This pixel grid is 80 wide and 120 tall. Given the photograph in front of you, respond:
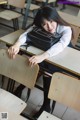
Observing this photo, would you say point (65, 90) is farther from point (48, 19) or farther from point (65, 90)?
point (48, 19)

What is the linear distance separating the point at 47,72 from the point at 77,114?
0.63 m

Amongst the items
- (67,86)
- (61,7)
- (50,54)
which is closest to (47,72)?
(50,54)

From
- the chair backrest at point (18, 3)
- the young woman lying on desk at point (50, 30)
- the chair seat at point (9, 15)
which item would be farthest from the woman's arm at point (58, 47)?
the chair backrest at point (18, 3)

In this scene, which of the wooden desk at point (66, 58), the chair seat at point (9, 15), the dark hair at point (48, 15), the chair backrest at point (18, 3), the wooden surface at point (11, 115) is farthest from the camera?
the chair backrest at point (18, 3)

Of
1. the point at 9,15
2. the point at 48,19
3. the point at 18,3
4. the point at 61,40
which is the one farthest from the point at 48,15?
the point at 18,3

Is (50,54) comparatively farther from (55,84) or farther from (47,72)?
(55,84)

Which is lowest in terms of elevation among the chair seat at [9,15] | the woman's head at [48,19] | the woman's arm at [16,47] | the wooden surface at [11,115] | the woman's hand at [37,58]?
the wooden surface at [11,115]

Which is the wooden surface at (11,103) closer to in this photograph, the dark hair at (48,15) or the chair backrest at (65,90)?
the chair backrest at (65,90)

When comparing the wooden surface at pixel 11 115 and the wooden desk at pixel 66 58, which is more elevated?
the wooden desk at pixel 66 58

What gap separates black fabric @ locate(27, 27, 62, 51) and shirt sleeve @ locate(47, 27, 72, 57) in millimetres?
46

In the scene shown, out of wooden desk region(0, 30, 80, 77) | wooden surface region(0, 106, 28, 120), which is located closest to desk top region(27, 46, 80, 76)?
wooden desk region(0, 30, 80, 77)

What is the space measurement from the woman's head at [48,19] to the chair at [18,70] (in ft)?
1.61

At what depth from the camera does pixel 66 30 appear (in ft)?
6.55

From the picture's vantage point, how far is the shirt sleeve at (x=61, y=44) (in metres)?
1.89
